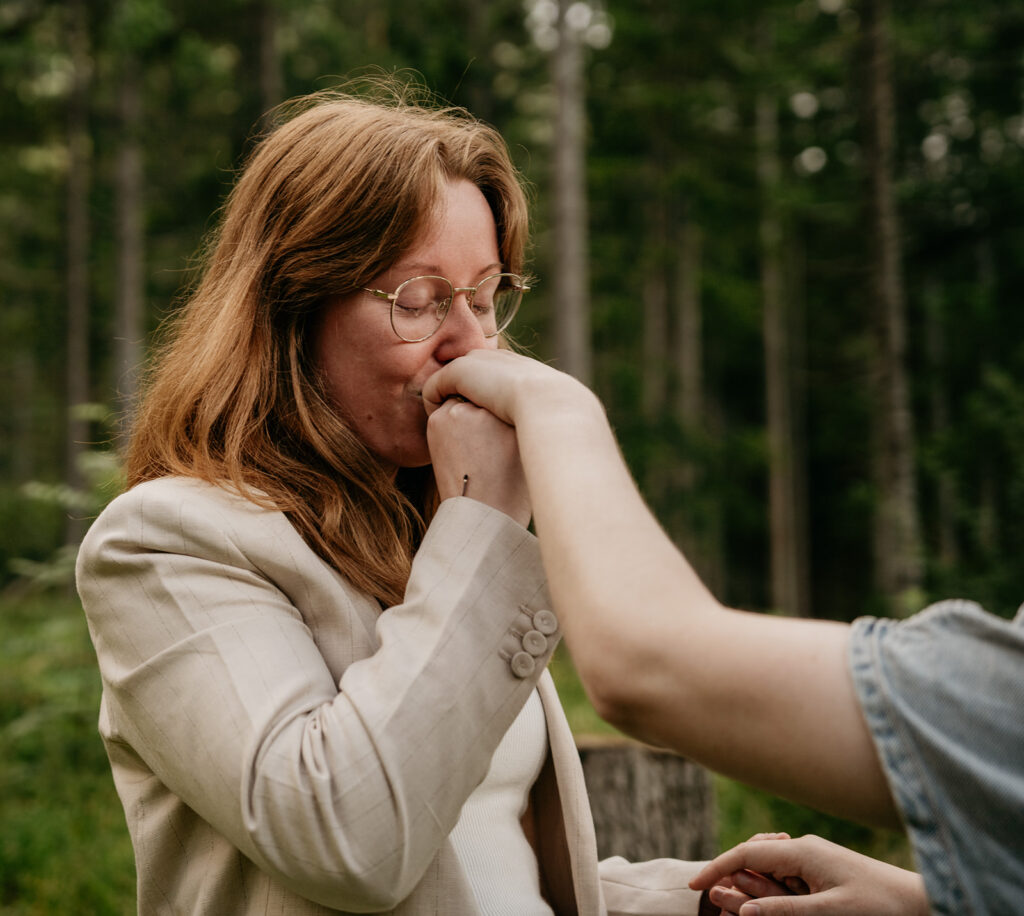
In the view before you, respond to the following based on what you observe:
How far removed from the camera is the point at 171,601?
4.65 feet

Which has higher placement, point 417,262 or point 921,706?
point 417,262

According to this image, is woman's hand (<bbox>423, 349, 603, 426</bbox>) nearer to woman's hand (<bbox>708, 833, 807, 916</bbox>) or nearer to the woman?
the woman

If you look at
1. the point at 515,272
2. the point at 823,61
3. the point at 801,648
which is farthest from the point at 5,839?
the point at 823,61

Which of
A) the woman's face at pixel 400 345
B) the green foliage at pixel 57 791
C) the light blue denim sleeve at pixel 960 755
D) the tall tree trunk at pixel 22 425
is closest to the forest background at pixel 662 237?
the green foliage at pixel 57 791

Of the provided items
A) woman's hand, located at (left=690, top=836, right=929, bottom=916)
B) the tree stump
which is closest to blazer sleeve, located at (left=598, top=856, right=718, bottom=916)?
woman's hand, located at (left=690, top=836, right=929, bottom=916)

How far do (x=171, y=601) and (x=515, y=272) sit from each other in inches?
44.0

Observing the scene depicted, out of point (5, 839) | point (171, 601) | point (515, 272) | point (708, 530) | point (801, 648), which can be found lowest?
point (708, 530)

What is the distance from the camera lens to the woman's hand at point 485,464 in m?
1.47

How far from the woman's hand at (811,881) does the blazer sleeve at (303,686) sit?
2.12 ft

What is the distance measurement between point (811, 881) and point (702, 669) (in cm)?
98

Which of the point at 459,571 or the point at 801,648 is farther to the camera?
the point at 459,571

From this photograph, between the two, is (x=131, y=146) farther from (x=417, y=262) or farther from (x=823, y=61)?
(x=417, y=262)

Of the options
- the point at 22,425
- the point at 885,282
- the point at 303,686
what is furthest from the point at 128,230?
the point at 22,425

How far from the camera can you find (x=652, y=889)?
6.65ft
